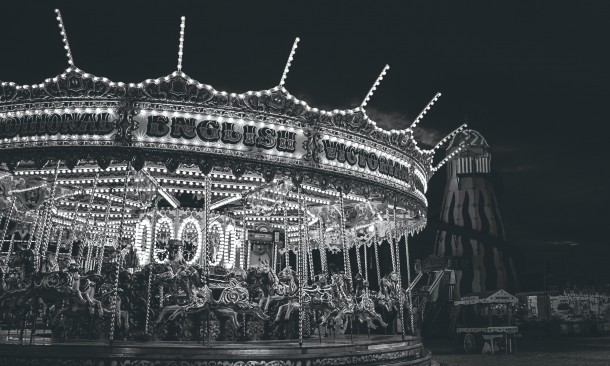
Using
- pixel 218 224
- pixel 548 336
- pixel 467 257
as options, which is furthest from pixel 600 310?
pixel 218 224

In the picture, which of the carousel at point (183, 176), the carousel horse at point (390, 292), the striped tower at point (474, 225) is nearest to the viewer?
the carousel at point (183, 176)

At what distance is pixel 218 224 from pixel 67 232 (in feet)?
31.1

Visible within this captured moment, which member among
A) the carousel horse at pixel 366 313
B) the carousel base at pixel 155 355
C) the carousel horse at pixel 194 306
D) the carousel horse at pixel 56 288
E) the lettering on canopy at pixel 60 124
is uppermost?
the lettering on canopy at pixel 60 124

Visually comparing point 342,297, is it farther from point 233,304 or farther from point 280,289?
point 233,304

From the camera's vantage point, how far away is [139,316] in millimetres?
10133

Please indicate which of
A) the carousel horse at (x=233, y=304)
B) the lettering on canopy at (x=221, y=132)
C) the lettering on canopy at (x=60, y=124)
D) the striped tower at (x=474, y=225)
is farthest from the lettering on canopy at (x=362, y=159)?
the striped tower at (x=474, y=225)

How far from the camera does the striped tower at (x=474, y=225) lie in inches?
1351

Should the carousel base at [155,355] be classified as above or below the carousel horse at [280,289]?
below

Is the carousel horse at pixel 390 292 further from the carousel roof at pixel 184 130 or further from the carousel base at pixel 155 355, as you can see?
the carousel base at pixel 155 355

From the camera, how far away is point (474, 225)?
3538 cm

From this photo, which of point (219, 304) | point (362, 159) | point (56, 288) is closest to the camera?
point (56, 288)

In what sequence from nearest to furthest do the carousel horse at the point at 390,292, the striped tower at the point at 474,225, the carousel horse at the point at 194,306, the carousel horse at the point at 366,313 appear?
the carousel horse at the point at 194,306
the carousel horse at the point at 366,313
the carousel horse at the point at 390,292
the striped tower at the point at 474,225

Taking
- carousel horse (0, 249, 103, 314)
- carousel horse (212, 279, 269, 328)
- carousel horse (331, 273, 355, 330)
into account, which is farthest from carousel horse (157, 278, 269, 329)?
carousel horse (331, 273, 355, 330)

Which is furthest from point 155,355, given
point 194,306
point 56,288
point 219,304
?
point 56,288
